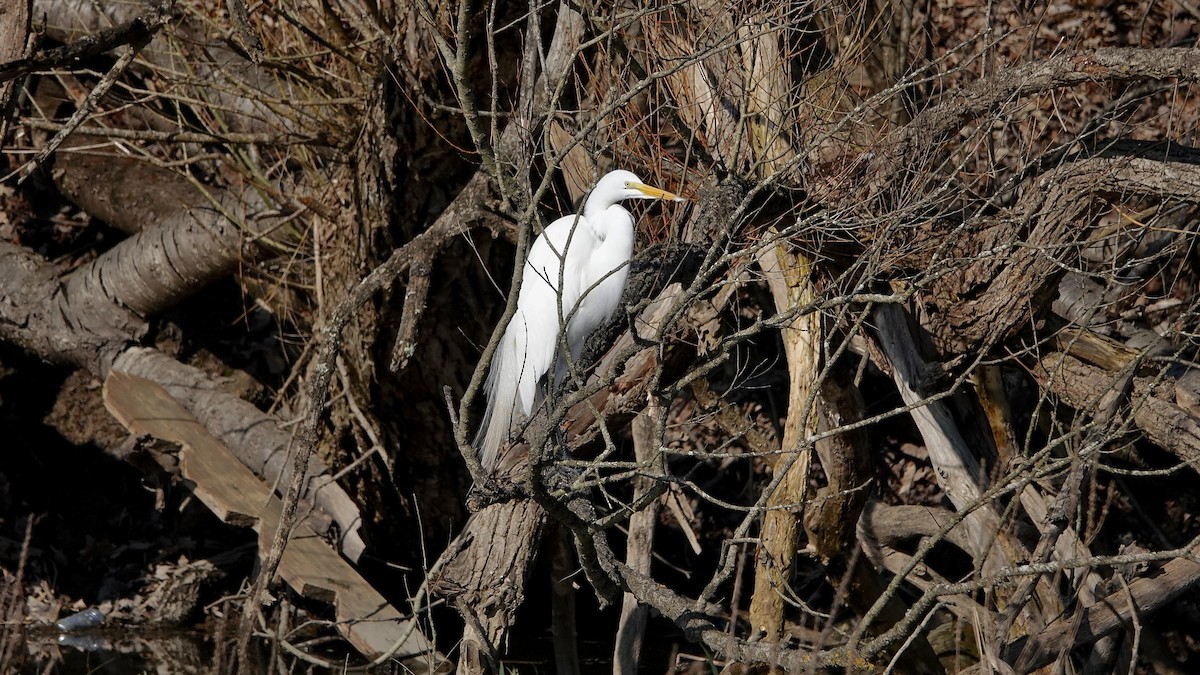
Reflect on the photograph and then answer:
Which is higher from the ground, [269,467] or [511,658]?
[269,467]

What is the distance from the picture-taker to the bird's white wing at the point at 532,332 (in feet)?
13.8

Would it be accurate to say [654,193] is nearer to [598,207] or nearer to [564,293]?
[598,207]

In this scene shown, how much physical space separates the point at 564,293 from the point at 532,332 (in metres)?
0.38

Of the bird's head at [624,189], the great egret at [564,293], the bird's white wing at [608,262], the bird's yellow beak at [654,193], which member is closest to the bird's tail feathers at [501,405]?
the great egret at [564,293]

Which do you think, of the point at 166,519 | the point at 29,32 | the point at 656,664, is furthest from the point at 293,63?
the point at 656,664

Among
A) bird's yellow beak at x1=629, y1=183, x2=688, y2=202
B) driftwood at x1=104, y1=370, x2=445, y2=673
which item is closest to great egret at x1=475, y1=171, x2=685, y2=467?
bird's yellow beak at x1=629, y1=183, x2=688, y2=202

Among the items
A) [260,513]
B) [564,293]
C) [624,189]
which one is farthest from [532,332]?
[260,513]

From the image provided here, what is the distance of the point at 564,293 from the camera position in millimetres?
4293

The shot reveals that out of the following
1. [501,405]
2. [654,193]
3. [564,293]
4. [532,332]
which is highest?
[654,193]

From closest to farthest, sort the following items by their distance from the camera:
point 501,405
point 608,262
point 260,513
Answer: point 608,262 → point 501,405 → point 260,513

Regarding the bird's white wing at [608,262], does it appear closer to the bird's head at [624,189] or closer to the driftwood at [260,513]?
the bird's head at [624,189]

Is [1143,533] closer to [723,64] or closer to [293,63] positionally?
[723,64]

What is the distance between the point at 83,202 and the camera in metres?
7.02

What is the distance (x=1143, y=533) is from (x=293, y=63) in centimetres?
494
